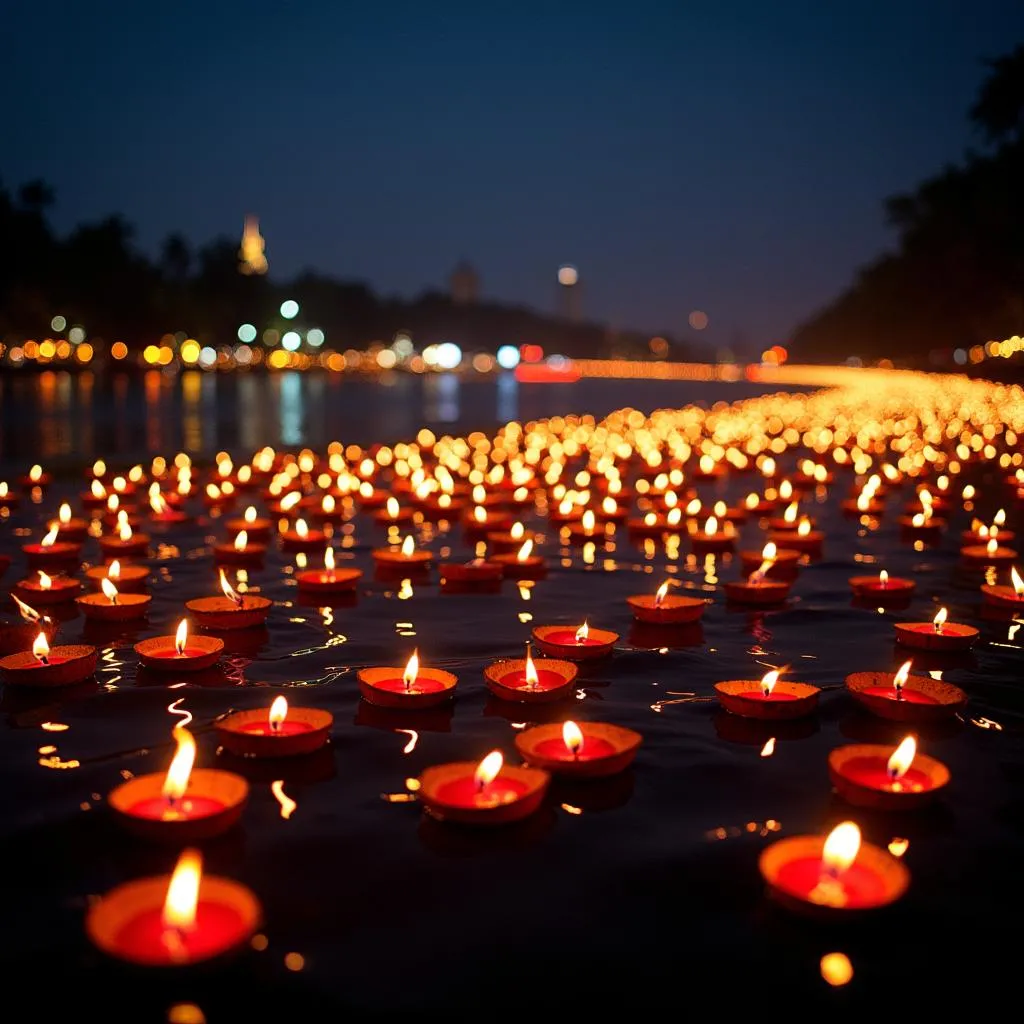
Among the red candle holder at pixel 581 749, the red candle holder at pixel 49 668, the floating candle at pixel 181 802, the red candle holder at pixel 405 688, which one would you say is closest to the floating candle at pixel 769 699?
the red candle holder at pixel 581 749

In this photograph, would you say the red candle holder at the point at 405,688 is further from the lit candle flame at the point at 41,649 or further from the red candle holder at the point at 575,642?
the lit candle flame at the point at 41,649

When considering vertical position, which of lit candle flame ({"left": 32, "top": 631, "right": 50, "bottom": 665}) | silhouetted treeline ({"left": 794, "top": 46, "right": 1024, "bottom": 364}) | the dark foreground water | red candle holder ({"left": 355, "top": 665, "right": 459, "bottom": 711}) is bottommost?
the dark foreground water

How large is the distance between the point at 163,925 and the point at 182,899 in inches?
6.3

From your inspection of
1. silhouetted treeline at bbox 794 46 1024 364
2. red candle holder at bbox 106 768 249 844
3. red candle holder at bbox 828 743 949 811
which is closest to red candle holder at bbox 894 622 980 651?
red candle holder at bbox 828 743 949 811

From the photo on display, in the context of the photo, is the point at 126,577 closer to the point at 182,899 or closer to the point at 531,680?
the point at 531,680

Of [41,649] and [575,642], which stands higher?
[41,649]

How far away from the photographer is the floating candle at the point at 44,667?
5.20 metres

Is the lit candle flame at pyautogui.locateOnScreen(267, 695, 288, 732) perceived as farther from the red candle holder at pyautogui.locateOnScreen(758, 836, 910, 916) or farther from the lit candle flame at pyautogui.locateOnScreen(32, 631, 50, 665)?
the red candle holder at pyautogui.locateOnScreen(758, 836, 910, 916)

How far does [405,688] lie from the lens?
5086 millimetres

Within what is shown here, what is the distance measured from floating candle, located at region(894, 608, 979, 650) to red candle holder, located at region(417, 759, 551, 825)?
9.46ft

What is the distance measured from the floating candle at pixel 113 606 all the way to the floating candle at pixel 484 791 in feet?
10.7

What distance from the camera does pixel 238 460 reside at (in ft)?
57.3

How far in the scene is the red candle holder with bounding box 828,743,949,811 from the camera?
389 cm

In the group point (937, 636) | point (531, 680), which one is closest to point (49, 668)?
point (531, 680)
